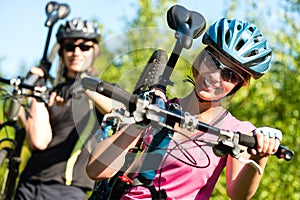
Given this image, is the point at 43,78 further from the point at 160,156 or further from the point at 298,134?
the point at 160,156

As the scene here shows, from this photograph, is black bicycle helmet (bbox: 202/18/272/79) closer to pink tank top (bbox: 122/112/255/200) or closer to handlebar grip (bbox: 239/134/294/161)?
pink tank top (bbox: 122/112/255/200)

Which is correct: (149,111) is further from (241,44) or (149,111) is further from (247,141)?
(241,44)

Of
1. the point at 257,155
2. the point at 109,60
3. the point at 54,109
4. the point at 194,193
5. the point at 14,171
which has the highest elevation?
the point at 109,60

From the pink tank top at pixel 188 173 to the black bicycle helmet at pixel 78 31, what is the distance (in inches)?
140

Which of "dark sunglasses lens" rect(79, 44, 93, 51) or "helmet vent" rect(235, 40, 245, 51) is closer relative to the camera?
"helmet vent" rect(235, 40, 245, 51)

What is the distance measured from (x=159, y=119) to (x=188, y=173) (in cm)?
70

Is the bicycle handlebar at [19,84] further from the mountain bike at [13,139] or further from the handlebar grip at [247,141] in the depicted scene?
the handlebar grip at [247,141]

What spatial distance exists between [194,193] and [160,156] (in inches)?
13.2

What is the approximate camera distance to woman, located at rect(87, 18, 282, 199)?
407 centimetres

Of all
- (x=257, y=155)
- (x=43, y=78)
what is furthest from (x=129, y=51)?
(x=43, y=78)

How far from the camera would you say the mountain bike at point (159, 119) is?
351 cm

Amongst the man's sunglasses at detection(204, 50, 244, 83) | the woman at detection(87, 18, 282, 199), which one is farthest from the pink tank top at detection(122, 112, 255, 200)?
the man's sunglasses at detection(204, 50, 244, 83)

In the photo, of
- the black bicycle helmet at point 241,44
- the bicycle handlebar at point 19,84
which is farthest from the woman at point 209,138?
the bicycle handlebar at point 19,84

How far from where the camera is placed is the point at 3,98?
716 centimetres
